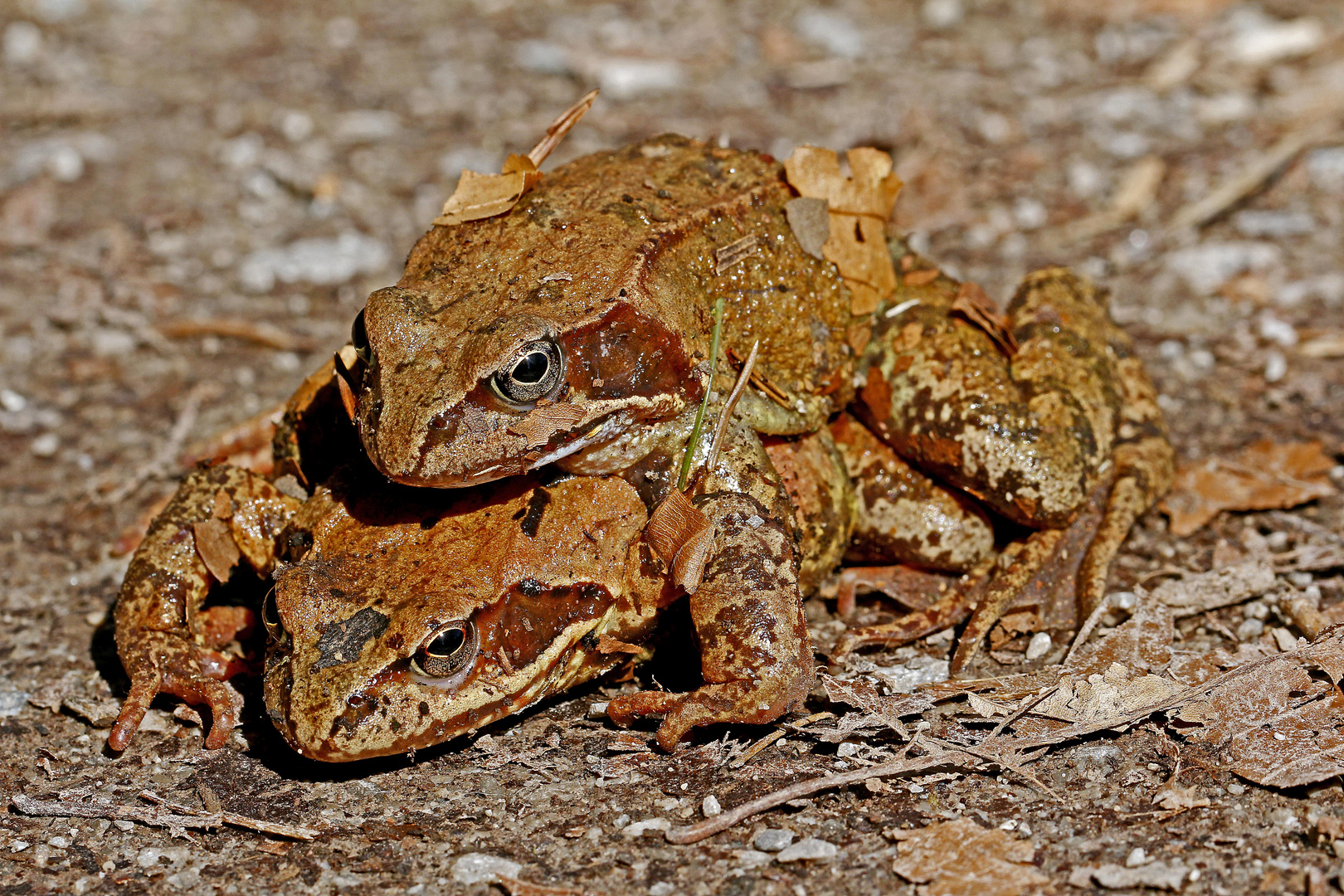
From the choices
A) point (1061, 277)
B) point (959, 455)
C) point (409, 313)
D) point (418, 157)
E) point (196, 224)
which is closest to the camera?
point (409, 313)

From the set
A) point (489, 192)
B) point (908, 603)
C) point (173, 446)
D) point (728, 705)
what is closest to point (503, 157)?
point (173, 446)

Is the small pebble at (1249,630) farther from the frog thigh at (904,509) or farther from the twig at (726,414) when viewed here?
the twig at (726,414)

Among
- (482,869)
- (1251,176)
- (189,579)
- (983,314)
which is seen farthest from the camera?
(1251,176)

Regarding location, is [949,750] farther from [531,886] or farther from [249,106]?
[249,106]

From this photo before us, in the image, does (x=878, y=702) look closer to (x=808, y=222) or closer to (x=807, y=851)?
(x=807, y=851)

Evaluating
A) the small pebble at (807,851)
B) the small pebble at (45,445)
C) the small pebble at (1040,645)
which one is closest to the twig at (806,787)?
the small pebble at (807,851)

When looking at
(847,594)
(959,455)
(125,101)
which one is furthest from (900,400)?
(125,101)

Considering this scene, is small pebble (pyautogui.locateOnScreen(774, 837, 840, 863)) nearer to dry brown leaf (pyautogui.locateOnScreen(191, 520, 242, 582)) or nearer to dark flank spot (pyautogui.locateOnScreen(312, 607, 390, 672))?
dark flank spot (pyautogui.locateOnScreen(312, 607, 390, 672))
